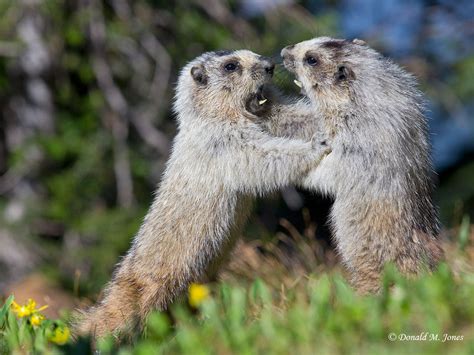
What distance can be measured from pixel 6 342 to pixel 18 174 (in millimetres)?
7365

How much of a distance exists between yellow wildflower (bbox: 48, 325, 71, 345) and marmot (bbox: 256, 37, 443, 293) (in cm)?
207

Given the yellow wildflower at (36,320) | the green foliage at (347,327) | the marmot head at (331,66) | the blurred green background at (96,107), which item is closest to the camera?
the green foliage at (347,327)

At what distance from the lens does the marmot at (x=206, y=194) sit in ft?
22.1

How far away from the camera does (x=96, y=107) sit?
12.8 metres

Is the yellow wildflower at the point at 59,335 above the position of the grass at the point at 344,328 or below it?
below

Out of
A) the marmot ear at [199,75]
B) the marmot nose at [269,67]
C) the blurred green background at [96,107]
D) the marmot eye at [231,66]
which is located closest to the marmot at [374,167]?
the marmot nose at [269,67]

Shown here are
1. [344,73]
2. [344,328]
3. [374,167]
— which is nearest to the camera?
[344,328]

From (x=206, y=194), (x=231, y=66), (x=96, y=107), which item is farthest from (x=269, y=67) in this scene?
(x=96, y=107)

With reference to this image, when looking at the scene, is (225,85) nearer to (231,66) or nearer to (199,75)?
(231,66)

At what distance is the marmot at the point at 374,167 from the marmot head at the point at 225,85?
1.78ft

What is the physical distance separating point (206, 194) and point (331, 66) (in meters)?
1.39

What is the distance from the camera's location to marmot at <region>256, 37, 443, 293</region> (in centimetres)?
632

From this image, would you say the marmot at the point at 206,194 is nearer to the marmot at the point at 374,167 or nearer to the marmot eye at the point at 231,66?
the marmot eye at the point at 231,66

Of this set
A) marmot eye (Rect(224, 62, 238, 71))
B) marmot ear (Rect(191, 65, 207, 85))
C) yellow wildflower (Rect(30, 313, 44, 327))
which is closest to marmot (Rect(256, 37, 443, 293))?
marmot eye (Rect(224, 62, 238, 71))
